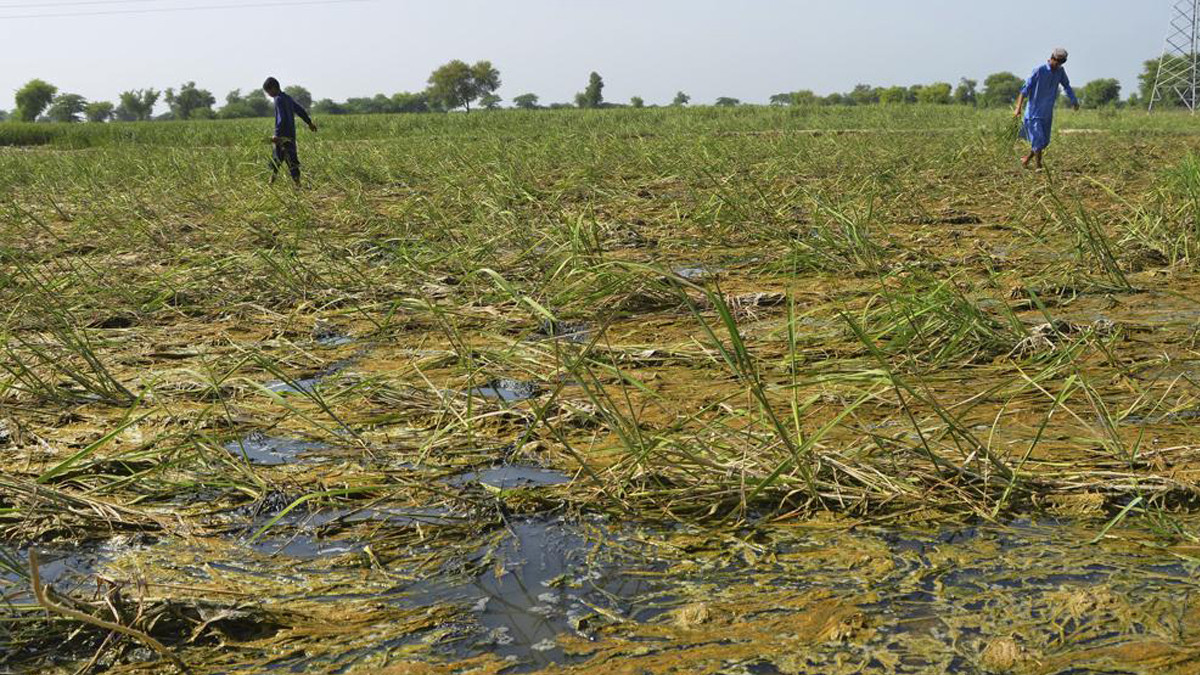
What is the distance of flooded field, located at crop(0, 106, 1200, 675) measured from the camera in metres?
1.61

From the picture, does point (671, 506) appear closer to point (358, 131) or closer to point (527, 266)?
point (527, 266)

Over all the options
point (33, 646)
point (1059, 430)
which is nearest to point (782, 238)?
point (1059, 430)

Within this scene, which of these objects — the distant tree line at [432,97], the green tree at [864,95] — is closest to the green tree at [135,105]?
the distant tree line at [432,97]

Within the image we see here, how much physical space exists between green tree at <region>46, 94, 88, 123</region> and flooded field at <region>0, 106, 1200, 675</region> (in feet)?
300

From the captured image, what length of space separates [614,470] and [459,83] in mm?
94794

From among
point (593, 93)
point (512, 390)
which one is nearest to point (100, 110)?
point (593, 93)

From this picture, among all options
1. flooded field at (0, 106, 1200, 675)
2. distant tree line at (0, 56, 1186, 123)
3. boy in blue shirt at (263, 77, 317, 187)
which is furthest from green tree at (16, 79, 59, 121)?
flooded field at (0, 106, 1200, 675)

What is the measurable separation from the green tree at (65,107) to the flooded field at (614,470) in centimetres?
9148

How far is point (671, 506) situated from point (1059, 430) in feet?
3.60

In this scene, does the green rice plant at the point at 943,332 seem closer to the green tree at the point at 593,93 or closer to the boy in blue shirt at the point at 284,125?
the boy in blue shirt at the point at 284,125

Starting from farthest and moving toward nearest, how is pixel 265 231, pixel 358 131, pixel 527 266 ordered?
pixel 358 131 → pixel 265 231 → pixel 527 266

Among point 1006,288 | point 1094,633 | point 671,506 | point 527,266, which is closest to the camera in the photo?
point 1094,633

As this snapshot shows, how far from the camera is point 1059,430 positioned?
2.50 m

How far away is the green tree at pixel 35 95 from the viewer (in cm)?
8312
